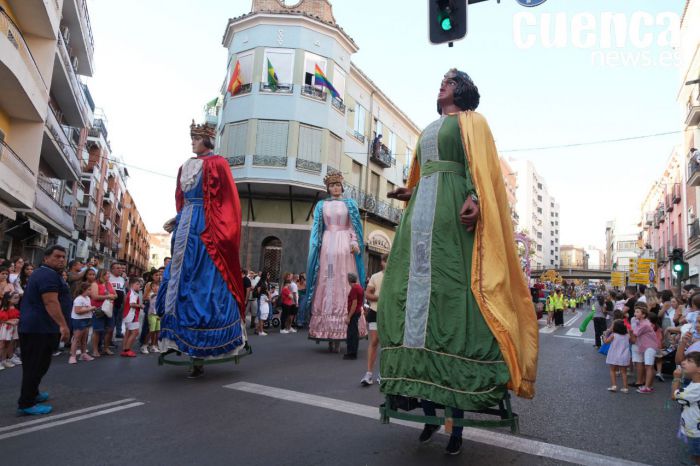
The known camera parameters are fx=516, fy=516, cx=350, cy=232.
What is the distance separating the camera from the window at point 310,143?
2225cm

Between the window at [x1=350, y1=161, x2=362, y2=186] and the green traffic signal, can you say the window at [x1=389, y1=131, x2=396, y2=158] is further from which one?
the green traffic signal

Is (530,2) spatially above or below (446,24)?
above

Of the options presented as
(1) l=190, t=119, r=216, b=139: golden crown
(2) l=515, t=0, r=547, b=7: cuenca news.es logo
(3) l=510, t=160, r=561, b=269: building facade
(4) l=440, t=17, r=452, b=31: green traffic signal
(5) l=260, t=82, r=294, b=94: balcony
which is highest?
(3) l=510, t=160, r=561, b=269: building facade

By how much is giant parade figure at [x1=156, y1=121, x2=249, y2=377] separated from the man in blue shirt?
1.25 metres

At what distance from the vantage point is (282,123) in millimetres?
22031

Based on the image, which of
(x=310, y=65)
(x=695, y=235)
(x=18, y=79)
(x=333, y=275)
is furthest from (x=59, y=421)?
(x=695, y=235)

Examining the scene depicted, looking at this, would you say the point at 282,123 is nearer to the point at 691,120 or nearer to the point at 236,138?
the point at 236,138

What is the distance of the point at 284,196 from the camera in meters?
22.8

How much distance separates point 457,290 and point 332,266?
5.39 m

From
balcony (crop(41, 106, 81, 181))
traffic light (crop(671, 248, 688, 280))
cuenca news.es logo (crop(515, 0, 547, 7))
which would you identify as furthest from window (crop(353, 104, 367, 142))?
cuenca news.es logo (crop(515, 0, 547, 7))

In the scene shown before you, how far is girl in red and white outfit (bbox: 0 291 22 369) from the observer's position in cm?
673

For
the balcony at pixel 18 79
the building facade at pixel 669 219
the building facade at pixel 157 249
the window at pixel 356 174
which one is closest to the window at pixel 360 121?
the window at pixel 356 174

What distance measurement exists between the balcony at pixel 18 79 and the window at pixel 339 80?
11604mm

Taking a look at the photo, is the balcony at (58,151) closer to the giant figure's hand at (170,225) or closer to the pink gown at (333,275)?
the pink gown at (333,275)
